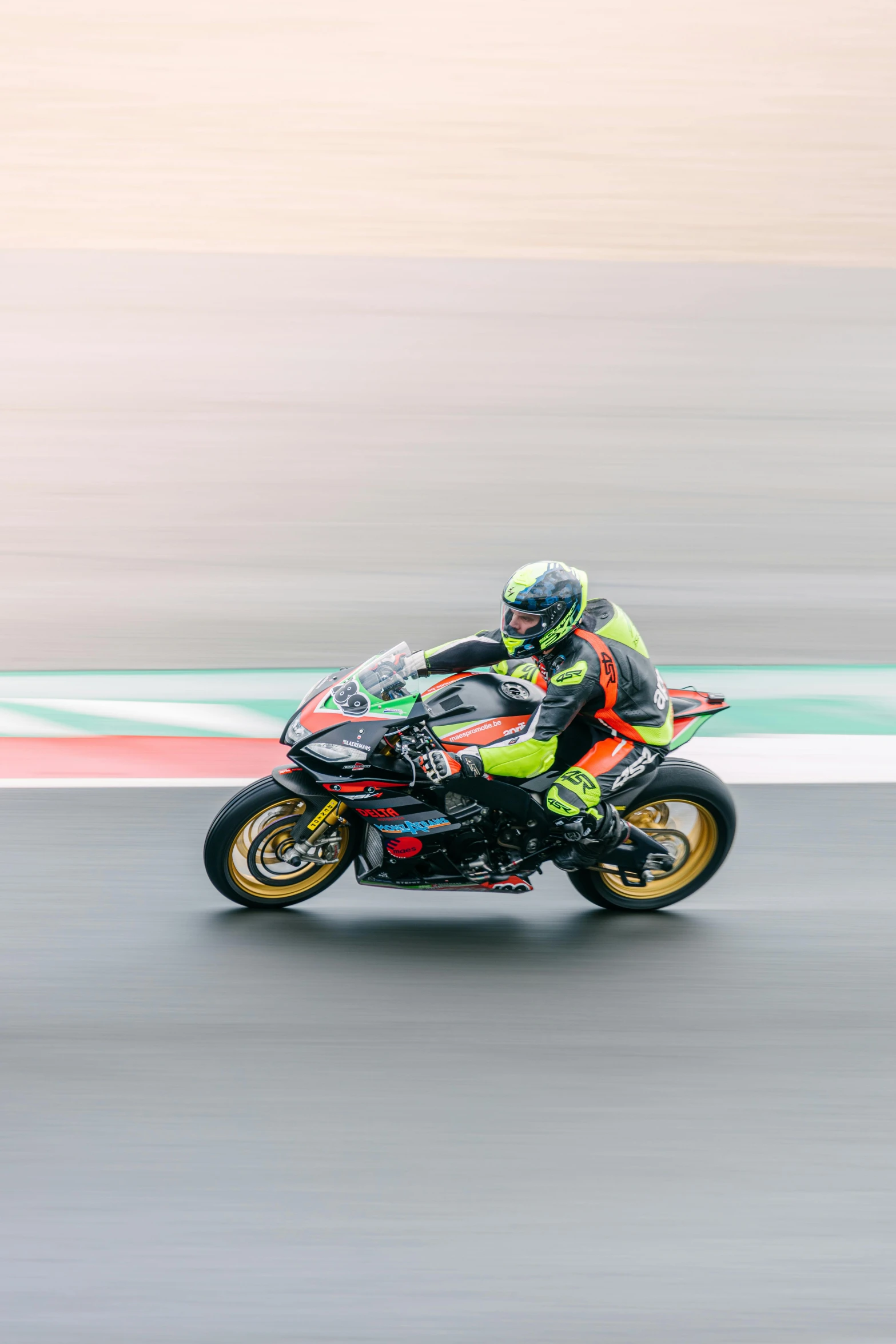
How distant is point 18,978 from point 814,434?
11.3 meters

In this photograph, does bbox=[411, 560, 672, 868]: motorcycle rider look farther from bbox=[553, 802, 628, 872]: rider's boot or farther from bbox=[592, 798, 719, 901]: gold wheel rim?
bbox=[592, 798, 719, 901]: gold wheel rim

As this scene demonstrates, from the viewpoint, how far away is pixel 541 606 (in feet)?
19.4

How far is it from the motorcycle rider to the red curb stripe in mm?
2129

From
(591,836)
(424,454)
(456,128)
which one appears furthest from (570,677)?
(456,128)

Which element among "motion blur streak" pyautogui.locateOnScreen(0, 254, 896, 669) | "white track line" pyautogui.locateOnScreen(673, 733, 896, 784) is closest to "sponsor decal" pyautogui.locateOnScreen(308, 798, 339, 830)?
"white track line" pyautogui.locateOnScreen(673, 733, 896, 784)

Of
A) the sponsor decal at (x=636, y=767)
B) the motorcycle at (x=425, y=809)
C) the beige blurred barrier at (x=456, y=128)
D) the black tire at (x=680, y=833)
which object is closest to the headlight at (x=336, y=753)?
the motorcycle at (x=425, y=809)

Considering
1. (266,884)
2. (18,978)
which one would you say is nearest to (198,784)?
(266,884)

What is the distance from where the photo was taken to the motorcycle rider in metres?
5.93

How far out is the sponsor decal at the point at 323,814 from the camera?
6.07 meters

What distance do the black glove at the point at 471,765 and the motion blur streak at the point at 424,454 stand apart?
4508mm

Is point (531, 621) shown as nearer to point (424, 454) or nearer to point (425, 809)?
point (425, 809)

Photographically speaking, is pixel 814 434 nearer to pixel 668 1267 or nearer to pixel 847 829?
pixel 847 829

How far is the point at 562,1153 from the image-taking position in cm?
454

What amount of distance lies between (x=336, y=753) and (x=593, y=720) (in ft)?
3.60
